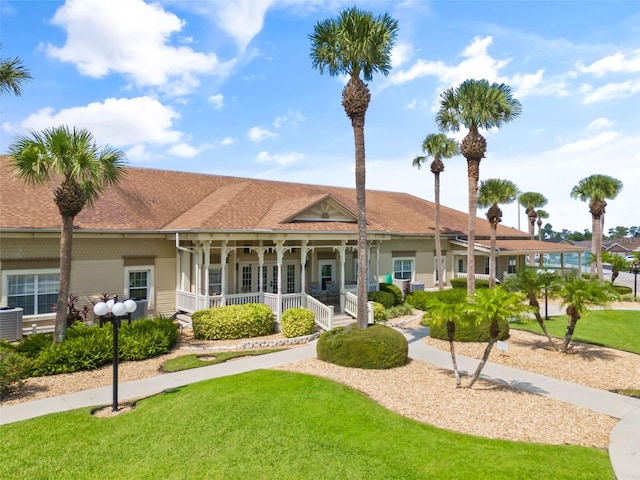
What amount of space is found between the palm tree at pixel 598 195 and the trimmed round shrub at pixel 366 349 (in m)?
28.8

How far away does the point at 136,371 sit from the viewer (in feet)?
39.4

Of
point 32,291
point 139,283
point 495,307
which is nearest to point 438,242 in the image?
point 495,307

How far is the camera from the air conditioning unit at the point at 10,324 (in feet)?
45.9

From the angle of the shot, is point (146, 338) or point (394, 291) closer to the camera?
point (146, 338)

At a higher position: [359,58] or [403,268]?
[359,58]

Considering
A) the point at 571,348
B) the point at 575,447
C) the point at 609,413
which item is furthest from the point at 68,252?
the point at 571,348

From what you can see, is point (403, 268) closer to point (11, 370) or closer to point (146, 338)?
point (146, 338)

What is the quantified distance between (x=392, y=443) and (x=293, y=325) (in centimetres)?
911

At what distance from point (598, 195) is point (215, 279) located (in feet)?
110

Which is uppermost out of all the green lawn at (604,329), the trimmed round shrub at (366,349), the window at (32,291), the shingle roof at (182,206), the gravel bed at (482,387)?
the shingle roof at (182,206)

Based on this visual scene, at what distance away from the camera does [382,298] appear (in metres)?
20.9

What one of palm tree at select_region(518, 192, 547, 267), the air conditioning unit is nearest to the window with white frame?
the air conditioning unit

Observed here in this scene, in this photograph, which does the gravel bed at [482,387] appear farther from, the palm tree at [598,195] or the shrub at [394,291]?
the palm tree at [598,195]

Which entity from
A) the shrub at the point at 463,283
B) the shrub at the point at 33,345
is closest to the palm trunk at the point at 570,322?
the shrub at the point at 463,283
